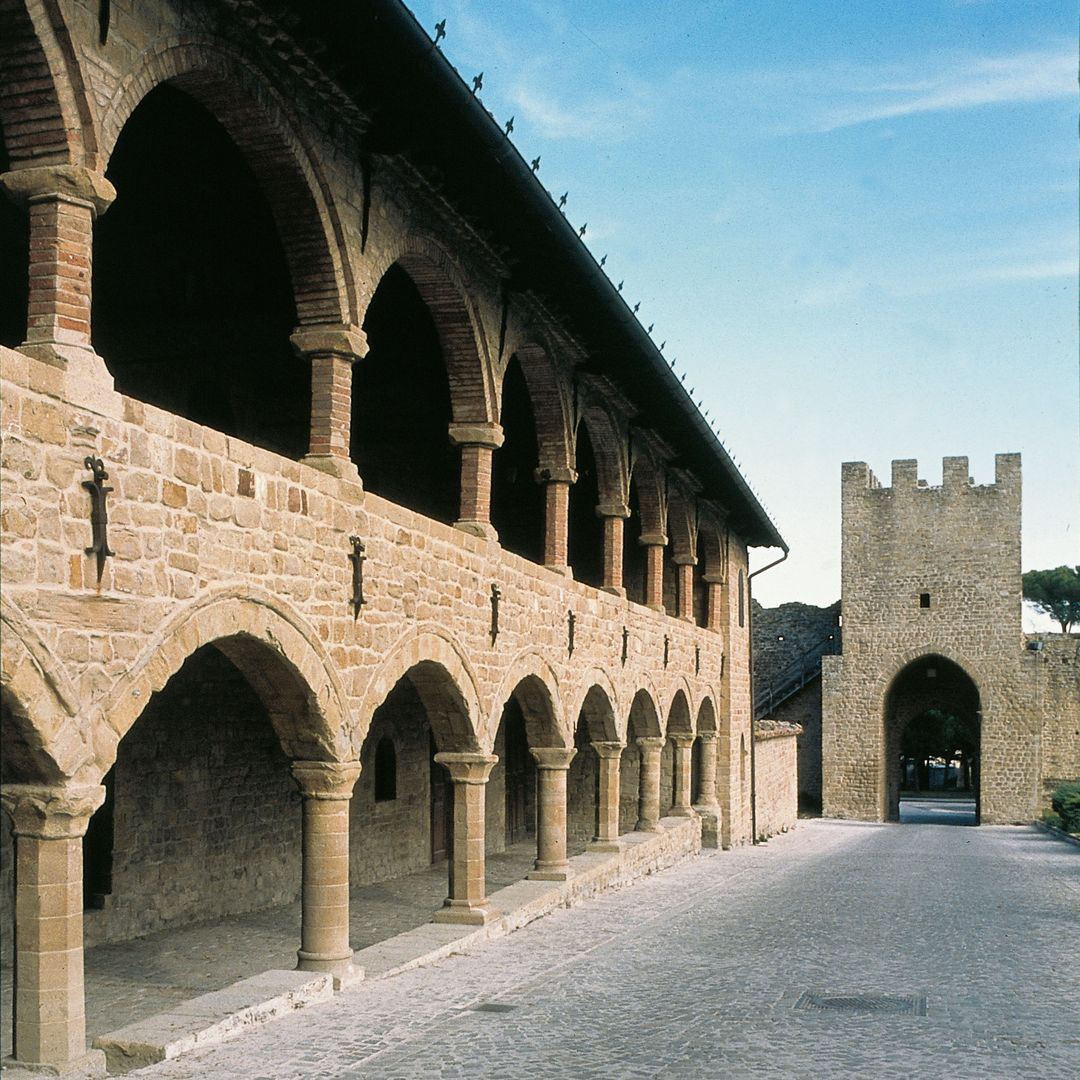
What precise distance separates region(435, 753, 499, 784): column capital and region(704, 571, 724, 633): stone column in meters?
13.3

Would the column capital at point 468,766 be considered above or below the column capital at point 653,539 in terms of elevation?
below

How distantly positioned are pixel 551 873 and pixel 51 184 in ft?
33.1

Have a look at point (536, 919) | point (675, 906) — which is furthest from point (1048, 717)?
point (536, 919)

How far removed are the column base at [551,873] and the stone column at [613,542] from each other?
3929mm

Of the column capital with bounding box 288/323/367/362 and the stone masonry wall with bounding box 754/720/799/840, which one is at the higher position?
the column capital with bounding box 288/323/367/362

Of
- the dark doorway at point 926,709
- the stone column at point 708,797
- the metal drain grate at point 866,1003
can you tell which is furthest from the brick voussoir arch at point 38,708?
the dark doorway at point 926,709

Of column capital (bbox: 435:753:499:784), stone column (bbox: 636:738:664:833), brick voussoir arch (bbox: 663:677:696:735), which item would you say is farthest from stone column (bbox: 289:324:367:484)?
brick voussoir arch (bbox: 663:677:696:735)

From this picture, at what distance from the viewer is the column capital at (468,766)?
1217 centimetres

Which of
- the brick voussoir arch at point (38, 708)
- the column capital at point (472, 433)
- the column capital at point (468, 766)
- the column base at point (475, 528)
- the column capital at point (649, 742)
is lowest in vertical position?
the column capital at point (649, 742)

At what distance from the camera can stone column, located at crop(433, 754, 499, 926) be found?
12.1 m

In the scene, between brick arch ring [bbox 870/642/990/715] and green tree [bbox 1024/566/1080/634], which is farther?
green tree [bbox 1024/566/1080/634]

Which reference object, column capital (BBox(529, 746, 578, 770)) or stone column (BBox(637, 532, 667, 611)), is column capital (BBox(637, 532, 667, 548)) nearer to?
stone column (BBox(637, 532, 667, 611))

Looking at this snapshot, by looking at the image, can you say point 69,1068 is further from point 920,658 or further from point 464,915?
point 920,658

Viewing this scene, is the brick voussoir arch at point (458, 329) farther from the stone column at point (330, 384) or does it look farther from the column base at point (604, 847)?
the column base at point (604, 847)
